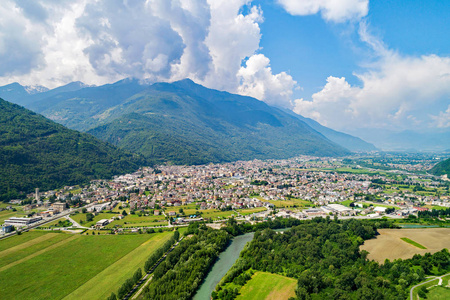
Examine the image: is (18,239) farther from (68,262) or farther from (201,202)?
(201,202)

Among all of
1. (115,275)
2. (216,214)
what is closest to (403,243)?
(216,214)

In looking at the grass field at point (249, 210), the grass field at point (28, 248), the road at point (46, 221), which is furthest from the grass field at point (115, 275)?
the grass field at point (249, 210)

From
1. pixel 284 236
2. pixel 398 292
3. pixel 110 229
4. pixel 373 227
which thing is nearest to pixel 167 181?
pixel 110 229

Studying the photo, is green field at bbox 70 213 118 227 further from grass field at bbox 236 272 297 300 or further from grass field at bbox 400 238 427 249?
grass field at bbox 400 238 427 249

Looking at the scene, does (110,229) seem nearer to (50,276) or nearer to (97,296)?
(50,276)

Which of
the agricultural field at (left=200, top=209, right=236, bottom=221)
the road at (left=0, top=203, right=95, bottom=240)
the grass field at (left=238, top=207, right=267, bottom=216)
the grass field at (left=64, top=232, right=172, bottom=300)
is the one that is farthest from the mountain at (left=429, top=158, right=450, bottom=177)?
the road at (left=0, top=203, right=95, bottom=240)

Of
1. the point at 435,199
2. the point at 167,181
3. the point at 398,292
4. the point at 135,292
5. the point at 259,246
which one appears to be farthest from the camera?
the point at 167,181

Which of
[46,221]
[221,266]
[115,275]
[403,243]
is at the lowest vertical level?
[221,266]
